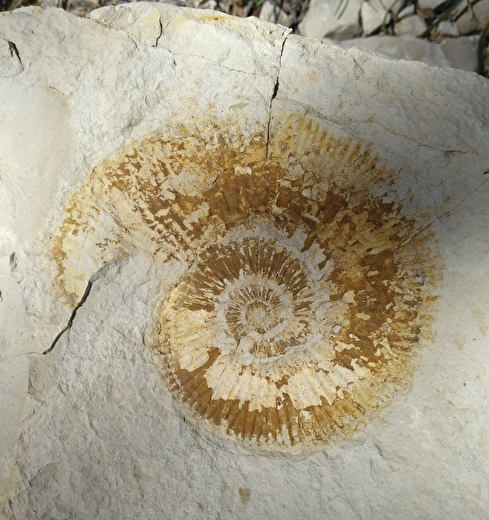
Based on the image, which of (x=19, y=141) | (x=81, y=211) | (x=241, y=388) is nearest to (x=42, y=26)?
(x=19, y=141)

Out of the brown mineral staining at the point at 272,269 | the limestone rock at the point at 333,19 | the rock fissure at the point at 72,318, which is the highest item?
the limestone rock at the point at 333,19

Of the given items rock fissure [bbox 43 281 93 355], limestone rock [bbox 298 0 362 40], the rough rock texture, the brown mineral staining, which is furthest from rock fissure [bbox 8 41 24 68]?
limestone rock [bbox 298 0 362 40]

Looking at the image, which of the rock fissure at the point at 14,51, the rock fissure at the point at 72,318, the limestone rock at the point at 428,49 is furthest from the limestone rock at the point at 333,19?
the rock fissure at the point at 72,318

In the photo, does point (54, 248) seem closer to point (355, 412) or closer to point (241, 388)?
point (241, 388)

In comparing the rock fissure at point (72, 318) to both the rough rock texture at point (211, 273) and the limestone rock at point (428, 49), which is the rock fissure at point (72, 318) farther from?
the limestone rock at point (428, 49)

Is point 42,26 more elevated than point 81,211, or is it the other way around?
point 42,26

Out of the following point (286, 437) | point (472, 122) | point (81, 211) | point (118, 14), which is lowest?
point (286, 437)

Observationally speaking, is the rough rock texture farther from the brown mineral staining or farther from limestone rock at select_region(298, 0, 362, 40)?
limestone rock at select_region(298, 0, 362, 40)

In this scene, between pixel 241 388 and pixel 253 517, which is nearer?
pixel 253 517
